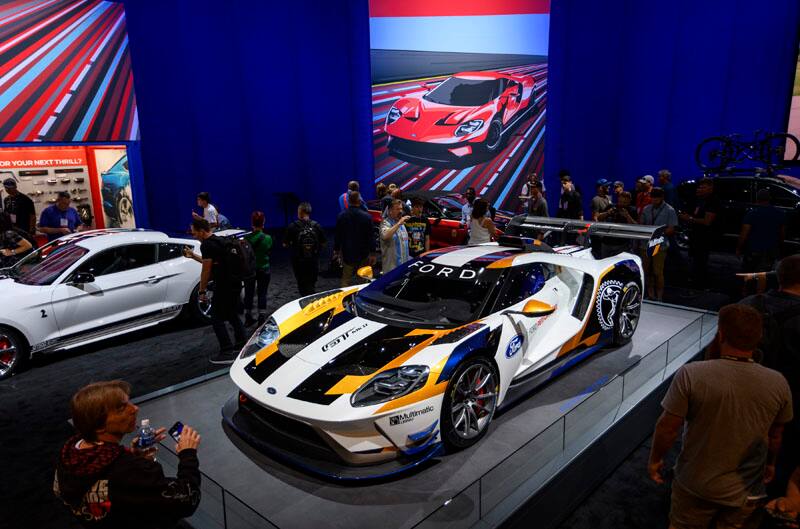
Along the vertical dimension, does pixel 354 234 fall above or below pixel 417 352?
above

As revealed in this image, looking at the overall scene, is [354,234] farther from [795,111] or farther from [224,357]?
[795,111]

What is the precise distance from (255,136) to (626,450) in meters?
12.1

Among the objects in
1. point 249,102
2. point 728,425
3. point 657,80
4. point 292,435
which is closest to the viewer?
point 728,425

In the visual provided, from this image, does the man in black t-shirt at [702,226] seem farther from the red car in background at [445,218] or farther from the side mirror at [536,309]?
the side mirror at [536,309]

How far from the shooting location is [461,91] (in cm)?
1416

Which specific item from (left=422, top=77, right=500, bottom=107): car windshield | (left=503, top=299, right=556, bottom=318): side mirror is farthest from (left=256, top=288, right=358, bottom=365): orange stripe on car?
(left=422, top=77, right=500, bottom=107): car windshield

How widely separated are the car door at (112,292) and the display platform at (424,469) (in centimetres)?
200

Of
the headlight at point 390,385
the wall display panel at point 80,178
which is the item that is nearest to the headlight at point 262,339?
the headlight at point 390,385

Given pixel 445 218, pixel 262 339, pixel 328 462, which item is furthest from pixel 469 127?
pixel 328 462

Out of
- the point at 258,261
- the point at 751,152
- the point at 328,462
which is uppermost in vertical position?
the point at 751,152

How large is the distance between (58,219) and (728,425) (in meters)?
8.82

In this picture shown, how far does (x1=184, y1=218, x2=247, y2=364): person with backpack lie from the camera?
520cm

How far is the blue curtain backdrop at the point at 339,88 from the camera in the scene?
1138 centimetres

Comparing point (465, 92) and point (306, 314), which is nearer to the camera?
point (306, 314)
